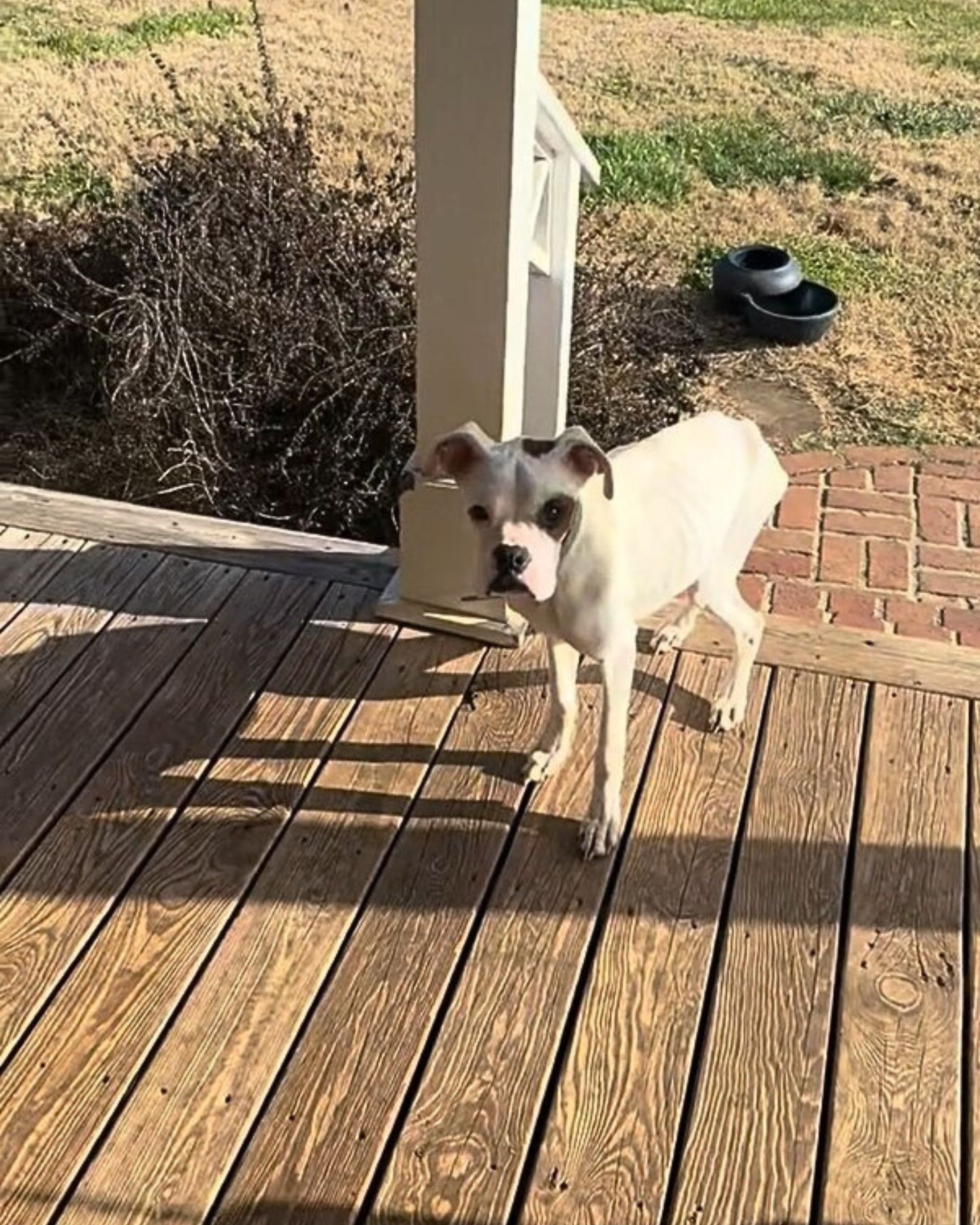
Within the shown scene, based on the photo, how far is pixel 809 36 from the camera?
8.96 metres

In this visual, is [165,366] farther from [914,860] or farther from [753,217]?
[753,217]

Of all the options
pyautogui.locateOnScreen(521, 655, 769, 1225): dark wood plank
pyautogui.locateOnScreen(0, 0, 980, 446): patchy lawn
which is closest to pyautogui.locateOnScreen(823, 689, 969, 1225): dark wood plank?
→ pyautogui.locateOnScreen(521, 655, 769, 1225): dark wood plank

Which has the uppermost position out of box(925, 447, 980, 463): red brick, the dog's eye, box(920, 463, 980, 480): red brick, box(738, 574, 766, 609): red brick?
the dog's eye

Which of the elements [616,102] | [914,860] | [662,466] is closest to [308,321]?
[662,466]

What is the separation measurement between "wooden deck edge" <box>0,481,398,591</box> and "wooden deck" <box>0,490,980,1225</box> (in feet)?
0.35

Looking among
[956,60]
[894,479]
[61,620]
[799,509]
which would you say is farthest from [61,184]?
[956,60]

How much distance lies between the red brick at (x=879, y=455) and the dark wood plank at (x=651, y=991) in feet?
5.68

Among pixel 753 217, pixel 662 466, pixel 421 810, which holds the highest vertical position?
pixel 662 466

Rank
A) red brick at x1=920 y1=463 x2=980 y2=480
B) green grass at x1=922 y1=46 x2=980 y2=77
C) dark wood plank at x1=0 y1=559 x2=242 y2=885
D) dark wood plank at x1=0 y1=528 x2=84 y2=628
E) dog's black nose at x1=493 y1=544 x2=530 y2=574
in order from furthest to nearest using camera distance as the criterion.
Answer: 1. green grass at x1=922 y1=46 x2=980 y2=77
2. red brick at x1=920 y1=463 x2=980 y2=480
3. dark wood plank at x1=0 y1=528 x2=84 y2=628
4. dark wood plank at x1=0 y1=559 x2=242 y2=885
5. dog's black nose at x1=493 y1=544 x2=530 y2=574

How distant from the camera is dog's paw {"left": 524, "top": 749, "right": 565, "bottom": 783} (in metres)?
2.85

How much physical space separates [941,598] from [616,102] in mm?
4954

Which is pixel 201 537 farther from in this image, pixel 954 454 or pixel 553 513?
pixel 954 454

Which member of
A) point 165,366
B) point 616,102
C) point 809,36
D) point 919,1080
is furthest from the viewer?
point 809,36

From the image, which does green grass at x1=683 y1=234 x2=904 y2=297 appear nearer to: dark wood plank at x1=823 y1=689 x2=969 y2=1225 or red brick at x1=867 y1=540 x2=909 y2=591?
red brick at x1=867 y1=540 x2=909 y2=591
